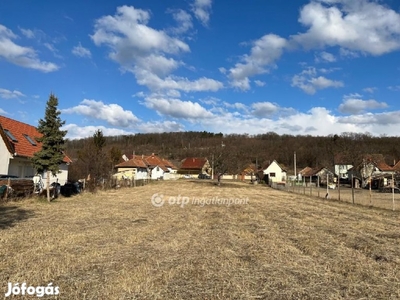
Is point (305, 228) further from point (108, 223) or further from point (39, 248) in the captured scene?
point (39, 248)

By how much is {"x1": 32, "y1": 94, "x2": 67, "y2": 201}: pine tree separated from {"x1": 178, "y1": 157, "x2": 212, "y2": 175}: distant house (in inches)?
3140

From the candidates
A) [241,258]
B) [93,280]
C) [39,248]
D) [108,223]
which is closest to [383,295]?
[241,258]

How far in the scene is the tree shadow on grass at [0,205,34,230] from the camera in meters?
11.7

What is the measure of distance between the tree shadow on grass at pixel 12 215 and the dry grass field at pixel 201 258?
217mm

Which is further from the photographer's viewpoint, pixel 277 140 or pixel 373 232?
pixel 277 140

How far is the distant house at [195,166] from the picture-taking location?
10038 cm

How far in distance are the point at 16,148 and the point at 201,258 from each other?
906 inches

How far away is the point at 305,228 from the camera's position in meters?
11.7

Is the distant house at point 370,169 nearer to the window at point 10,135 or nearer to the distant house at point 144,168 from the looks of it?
the distant house at point 144,168

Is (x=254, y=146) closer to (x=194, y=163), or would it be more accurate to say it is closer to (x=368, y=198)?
(x=194, y=163)

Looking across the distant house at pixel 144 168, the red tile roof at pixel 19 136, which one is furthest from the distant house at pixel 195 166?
the red tile roof at pixel 19 136

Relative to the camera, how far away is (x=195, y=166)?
10181 cm

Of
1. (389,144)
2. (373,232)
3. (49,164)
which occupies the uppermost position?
(389,144)

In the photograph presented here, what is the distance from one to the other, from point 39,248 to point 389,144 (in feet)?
345
